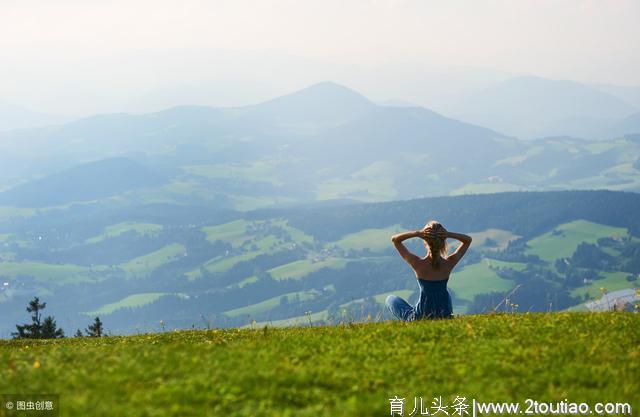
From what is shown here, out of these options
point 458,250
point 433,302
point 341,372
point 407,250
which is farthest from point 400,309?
point 341,372

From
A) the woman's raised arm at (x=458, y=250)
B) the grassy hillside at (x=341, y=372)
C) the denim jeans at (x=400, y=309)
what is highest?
the woman's raised arm at (x=458, y=250)

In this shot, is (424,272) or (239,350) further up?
(424,272)

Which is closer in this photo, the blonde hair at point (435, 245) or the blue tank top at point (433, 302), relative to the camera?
the blonde hair at point (435, 245)

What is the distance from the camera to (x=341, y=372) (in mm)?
11195

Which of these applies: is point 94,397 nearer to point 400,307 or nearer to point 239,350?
point 239,350

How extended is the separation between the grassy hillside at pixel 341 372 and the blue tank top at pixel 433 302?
12.6ft

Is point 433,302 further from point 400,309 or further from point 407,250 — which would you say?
point 407,250

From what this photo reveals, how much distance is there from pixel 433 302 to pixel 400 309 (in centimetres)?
93

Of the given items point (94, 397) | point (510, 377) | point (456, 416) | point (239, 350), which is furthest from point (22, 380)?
point (510, 377)

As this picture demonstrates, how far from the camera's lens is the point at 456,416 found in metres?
9.77

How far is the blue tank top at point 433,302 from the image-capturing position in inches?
717

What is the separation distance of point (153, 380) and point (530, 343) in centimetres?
643

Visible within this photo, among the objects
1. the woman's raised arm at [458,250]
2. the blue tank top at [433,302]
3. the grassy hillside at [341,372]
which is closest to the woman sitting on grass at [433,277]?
the blue tank top at [433,302]

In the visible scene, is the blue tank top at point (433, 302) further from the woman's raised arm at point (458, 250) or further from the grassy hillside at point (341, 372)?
the grassy hillside at point (341, 372)
